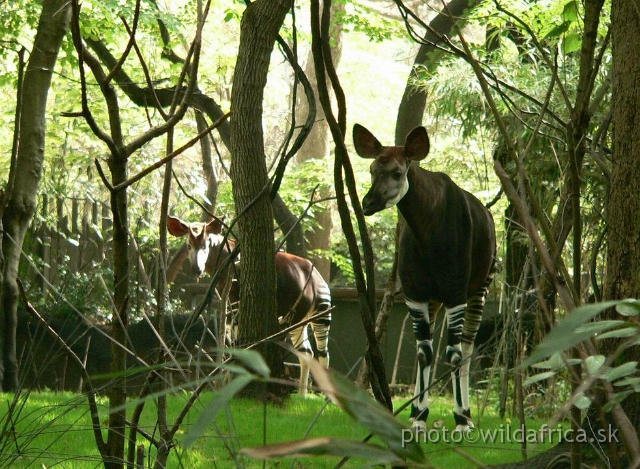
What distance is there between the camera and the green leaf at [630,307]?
58 cm

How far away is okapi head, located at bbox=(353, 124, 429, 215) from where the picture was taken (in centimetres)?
394

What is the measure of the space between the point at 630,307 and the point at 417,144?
134 inches

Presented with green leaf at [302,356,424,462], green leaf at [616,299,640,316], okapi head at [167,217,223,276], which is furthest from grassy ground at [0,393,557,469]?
green leaf at [302,356,424,462]

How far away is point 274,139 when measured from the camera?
20500 millimetres

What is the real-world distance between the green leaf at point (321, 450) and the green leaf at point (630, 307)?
22 cm

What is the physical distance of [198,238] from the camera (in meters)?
6.64

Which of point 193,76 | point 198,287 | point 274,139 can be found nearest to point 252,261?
point 193,76

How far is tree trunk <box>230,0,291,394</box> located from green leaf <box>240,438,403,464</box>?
142 inches

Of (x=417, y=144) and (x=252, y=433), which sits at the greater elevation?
(x=417, y=144)

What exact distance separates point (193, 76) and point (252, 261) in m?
3.25

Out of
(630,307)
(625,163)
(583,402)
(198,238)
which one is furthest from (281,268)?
(630,307)

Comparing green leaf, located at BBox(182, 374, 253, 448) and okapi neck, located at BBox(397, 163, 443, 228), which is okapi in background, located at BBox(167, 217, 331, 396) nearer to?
okapi neck, located at BBox(397, 163, 443, 228)

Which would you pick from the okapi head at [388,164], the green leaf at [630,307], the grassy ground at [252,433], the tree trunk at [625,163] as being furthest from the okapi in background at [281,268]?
the green leaf at [630,307]

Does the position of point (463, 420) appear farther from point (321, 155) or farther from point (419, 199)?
point (321, 155)
